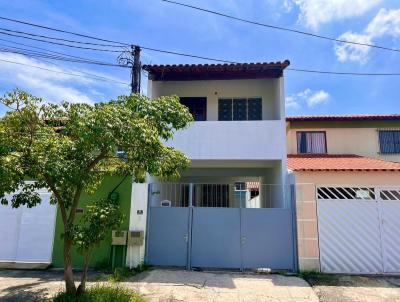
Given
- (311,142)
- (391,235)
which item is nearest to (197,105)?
(311,142)

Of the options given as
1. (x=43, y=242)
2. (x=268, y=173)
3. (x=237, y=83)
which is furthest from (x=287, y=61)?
(x=43, y=242)

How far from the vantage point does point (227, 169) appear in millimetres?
13625

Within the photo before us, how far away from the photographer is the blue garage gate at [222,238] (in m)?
9.16

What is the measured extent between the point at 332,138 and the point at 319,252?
8.82m

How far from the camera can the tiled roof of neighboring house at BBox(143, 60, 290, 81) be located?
35.3ft

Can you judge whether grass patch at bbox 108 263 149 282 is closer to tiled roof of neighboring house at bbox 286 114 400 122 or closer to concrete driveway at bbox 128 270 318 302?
concrete driveway at bbox 128 270 318 302

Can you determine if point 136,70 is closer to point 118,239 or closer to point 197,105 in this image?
point 197,105

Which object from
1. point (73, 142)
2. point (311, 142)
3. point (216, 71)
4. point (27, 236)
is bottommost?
point (27, 236)

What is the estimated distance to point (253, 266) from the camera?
9.12m

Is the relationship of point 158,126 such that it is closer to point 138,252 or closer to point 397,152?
point 138,252

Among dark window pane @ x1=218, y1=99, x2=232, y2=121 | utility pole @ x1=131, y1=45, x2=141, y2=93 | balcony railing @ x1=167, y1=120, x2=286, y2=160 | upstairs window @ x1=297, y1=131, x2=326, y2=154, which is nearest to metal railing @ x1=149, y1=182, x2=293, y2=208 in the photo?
balcony railing @ x1=167, y1=120, x2=286, y2=160

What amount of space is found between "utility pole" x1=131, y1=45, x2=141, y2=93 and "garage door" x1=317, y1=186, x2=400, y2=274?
7760 mm

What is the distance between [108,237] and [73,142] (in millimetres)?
4384

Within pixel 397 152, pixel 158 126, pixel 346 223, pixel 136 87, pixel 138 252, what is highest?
pixel 136 87
